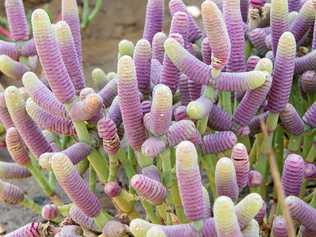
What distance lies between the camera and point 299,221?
1186 mm

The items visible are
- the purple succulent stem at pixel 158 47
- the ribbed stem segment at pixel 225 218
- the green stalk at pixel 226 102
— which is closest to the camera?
the ribbed stem segment at pixel 225 218

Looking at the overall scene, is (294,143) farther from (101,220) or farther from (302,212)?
(101,220)

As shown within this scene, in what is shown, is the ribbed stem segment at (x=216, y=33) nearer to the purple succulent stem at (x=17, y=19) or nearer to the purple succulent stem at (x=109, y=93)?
the purple succulent stem at (x=109, y=93)

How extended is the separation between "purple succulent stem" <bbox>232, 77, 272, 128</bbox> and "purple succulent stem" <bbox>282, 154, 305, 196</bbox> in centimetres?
11

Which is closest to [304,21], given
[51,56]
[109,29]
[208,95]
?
[208,95]

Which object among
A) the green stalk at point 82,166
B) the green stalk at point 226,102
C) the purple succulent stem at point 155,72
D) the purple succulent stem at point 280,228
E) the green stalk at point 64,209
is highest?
the purple succulent stem at point 155,72

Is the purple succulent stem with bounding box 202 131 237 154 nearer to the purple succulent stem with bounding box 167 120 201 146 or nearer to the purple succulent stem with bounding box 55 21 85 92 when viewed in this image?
the purple succulent stem with bounding box 167 120 201 146

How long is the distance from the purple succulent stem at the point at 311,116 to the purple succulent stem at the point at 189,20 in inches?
10.9

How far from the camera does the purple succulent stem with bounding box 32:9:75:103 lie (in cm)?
119

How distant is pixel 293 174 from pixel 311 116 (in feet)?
0.55

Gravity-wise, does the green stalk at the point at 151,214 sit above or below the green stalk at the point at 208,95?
below

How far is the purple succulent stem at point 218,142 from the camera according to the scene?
1.25 m

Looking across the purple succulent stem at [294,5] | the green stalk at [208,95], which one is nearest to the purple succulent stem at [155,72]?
the green stalk at [208,95]

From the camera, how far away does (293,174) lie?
3.97 ft
